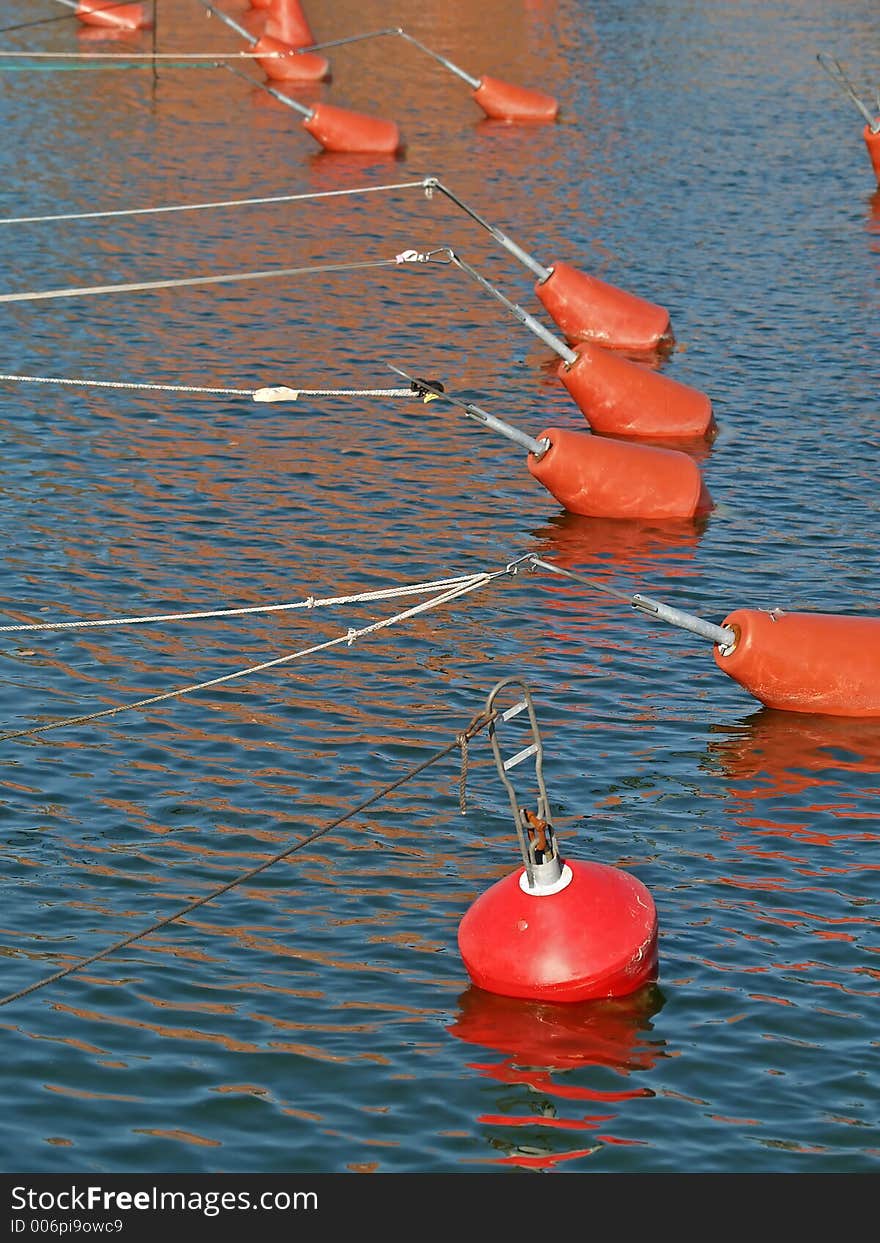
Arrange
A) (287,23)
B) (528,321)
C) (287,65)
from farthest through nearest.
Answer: (287,23)
(287,65)
(528,321)

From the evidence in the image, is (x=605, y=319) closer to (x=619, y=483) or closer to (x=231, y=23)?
(x=619, y=483)

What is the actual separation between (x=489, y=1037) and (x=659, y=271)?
75.3 feet

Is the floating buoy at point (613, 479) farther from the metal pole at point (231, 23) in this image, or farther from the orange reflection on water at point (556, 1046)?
the metal pole at point (231, 23)

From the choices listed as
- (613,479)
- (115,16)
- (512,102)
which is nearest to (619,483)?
(613,479)

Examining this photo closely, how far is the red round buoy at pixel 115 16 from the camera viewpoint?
53.9 m

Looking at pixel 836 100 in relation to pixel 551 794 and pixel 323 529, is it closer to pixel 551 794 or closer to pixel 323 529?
pixel 323 529

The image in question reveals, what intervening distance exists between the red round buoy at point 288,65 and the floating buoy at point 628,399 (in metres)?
25.0

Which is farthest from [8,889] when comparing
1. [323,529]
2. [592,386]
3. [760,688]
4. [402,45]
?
[402,45]

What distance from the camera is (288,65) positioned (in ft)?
162

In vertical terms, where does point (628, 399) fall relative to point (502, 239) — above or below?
below

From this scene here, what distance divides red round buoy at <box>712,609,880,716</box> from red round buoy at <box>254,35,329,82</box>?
1331 inches

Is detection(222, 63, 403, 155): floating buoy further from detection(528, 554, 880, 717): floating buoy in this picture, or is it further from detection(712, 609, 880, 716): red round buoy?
detection(712, 609, 880, 716): red round buoy

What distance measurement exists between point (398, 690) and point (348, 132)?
83.5 ft
